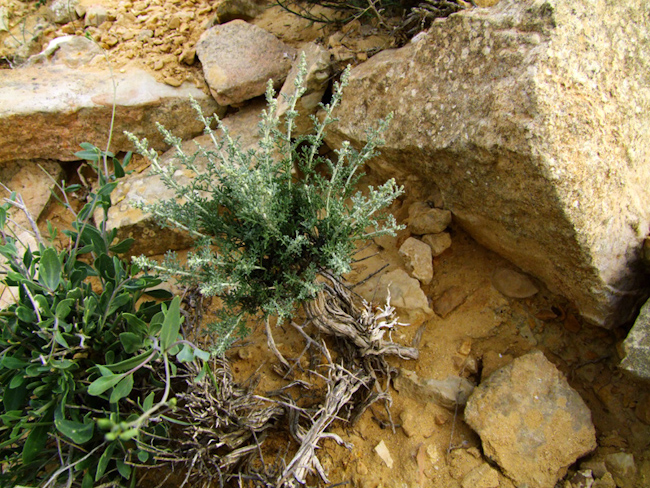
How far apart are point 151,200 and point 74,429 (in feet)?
4.97

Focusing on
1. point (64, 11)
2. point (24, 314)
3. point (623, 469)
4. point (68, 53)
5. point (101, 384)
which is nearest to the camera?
point (101, 384)

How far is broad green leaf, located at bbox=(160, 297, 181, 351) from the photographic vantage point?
132 centimetres

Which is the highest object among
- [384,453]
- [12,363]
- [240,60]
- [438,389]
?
[240,60]

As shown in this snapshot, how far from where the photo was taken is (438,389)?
6.73 feet

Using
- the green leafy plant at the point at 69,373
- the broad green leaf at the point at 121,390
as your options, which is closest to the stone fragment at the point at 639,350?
the green leafy plant at the point at 69,373

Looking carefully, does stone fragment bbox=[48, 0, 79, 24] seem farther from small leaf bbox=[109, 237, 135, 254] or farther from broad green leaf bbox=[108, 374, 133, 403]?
broad green leaf bbox=[108, 374, 133, 403]

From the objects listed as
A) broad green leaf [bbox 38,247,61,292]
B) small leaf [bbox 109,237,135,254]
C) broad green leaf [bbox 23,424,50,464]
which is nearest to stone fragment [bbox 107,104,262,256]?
small leaf [bbox 109,237,135,254]

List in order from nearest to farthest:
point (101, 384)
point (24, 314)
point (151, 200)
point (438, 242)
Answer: point (101, 384)
point (24, 314)
point (438, 242)
point (151, 200)

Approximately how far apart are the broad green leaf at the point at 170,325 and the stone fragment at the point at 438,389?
3.86 feet

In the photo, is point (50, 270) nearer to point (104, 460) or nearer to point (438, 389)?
point (104, 460)

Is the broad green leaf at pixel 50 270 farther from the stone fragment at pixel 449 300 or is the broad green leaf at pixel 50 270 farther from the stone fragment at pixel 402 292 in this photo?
the stone fragment at pixel 449 300

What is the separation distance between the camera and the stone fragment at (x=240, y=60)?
2836 mm

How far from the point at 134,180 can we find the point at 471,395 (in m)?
2.34

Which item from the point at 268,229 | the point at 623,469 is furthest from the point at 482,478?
the point at 268,229
